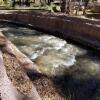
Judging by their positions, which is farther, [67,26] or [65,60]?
[67,26]

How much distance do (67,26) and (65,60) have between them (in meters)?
5.77

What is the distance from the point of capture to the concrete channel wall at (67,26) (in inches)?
584

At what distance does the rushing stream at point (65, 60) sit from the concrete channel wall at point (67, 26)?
0.68 metres

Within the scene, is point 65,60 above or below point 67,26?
below

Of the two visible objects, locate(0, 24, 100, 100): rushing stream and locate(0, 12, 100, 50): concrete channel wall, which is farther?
locate(0, 12, 100, 50): concrete channel wall

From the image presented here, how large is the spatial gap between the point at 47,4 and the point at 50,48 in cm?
1601

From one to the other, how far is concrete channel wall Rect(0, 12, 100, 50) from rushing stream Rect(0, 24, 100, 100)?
678 millimetres

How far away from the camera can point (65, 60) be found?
11.7 metres

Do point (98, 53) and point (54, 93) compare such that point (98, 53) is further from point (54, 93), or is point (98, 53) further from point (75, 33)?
point (54, 93)

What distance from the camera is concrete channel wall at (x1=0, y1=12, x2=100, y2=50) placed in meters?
14.8

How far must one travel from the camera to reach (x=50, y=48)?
14078 mm

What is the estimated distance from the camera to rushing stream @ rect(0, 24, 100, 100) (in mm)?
8589

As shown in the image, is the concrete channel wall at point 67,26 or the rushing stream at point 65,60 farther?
the concrete channel wall at point 67,26

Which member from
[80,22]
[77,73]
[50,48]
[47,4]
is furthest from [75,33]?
[47,4]
